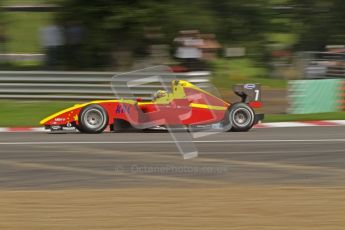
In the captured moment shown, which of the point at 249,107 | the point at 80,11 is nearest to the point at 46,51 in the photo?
the point at 80,11

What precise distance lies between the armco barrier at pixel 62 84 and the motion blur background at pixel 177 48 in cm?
2

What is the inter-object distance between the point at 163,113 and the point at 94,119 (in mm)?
1122

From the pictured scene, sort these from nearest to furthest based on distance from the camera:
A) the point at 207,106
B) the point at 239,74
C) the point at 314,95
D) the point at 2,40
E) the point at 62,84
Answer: the point at 207,106 → the point at 314,95 → the point at 62,84 → the point at 2,40 → the point at 239,74

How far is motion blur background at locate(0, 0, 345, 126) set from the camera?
15070 millimetres

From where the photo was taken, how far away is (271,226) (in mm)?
5133

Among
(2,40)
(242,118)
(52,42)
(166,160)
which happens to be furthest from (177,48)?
(166,160)

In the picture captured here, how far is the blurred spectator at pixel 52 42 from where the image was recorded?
17766 mm

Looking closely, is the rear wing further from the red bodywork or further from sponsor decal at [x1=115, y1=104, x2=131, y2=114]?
sponsor decal at [x1=115, y1=104, x2=131, y2=114]

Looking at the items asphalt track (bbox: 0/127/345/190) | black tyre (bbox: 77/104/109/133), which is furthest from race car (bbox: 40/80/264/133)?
asphalt track (bbox: 0/127/345/190)

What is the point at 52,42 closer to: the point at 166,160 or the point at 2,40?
the point at 2,40

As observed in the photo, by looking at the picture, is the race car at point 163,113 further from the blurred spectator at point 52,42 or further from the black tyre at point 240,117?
the blurred spectator at point 52,42

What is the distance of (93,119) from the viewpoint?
11.2 meters

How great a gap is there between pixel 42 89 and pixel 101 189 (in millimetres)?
9125

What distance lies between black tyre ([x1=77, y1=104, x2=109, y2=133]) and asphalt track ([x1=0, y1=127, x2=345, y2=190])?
0.44 ft
